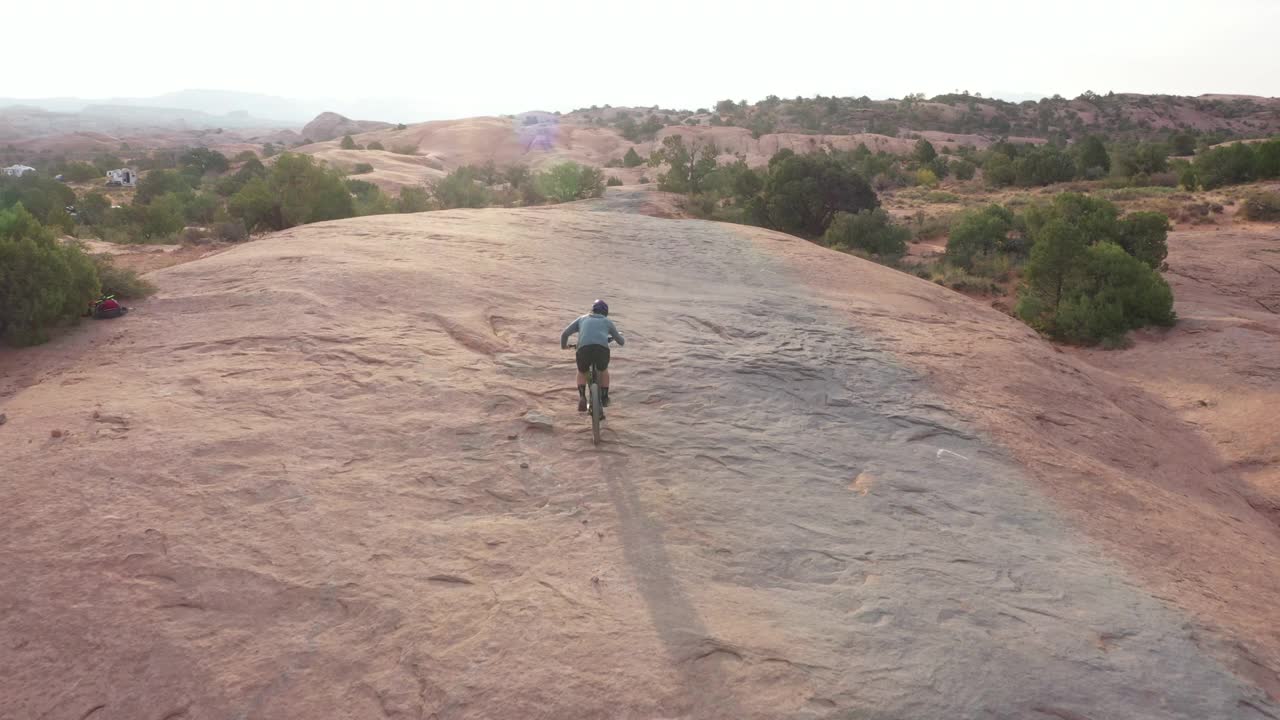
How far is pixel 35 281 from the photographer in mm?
8672

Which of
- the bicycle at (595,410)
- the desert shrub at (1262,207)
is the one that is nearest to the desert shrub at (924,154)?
the desert shrub at (1262,207)

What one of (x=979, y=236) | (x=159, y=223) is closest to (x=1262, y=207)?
(x=979, y=236)

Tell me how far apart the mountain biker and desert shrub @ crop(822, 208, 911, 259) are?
15.8m

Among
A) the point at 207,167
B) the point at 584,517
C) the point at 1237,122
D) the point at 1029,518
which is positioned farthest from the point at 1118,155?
the point at 207,167

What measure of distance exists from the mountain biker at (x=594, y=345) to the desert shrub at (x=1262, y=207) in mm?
26432

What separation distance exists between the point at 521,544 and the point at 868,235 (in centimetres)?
1889

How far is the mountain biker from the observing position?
650 centimetres

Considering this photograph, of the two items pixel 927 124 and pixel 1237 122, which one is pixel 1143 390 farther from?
pixel 1237 122

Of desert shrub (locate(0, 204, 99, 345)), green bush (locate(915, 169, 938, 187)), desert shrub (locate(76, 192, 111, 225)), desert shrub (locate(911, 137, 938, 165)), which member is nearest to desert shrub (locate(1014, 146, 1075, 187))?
green bush (locate(915, 169, 938, 187))

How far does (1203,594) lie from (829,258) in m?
10.3

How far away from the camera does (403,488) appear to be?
5.46 m

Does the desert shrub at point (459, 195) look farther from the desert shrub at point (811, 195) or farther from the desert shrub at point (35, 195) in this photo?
the desert shrub at point (35, 195)

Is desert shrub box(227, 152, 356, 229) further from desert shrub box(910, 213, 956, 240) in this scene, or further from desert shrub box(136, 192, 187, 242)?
desert shrub box(910, 213, 956, 240)

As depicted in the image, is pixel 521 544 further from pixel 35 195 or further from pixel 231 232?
pixel 35 195
